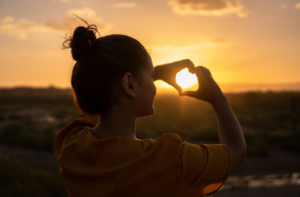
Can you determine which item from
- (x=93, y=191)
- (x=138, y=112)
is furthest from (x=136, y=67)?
(x=93, y=191)

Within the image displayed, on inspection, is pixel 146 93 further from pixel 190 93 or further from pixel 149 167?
pixel 149 167

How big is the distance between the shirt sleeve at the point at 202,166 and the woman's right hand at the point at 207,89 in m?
0.28

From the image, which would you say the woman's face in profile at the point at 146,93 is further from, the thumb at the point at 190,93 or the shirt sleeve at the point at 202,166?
the shirt sleeve at the point at 202,166

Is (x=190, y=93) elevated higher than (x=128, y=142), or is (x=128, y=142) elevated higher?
(x=190, y=93)

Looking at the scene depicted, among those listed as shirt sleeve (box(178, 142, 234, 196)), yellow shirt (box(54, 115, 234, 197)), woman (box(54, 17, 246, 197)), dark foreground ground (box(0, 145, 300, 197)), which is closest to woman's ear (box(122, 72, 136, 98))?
woman (box(54, 17, 246, 197))

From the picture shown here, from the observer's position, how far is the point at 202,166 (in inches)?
43.9

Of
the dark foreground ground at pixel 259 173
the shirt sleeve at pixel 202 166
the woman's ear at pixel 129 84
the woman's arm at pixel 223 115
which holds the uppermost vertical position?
the woman's ear at pixel 129 84

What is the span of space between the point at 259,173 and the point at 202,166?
29.4ft

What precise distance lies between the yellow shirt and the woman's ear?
8.9 inches

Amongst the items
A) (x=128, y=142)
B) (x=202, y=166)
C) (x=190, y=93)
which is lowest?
(x=202, y=166)

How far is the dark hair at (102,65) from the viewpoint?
4.22 ft

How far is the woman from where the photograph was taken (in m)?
1.12

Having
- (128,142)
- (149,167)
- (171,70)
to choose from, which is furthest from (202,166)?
(171,70)

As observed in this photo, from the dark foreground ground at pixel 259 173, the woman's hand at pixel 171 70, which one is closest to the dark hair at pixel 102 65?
the woman's hand at pixel 171 70
